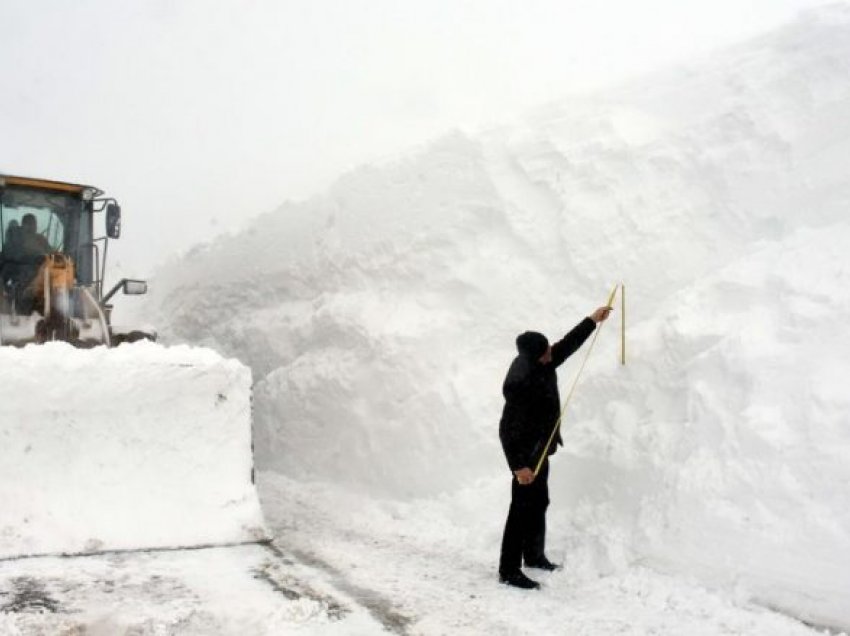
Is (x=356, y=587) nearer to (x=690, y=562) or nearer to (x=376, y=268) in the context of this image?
(x=690, y=562)

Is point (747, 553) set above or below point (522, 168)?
below

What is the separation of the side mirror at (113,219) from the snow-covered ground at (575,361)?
2.36 meters

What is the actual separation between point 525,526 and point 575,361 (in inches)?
95.9

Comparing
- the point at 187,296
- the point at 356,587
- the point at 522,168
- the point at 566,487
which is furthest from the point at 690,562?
the point at 187,296

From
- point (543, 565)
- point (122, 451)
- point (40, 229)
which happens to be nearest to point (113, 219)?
point (40, 229)

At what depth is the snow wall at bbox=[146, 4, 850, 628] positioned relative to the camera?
4328 millimetres

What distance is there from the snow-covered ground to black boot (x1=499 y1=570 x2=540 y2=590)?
69 millimetres

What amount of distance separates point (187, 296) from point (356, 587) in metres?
7.31

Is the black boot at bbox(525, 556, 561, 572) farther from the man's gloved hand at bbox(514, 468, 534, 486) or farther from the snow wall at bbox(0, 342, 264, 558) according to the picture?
the snow wall at bbox(0, 342, 264, 558)

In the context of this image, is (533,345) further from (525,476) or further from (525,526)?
(525,526)

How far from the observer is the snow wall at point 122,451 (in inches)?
172

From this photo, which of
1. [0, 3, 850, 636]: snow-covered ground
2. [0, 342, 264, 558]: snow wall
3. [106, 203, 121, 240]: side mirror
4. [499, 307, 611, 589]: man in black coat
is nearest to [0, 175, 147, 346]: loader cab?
[106, 203, 121, 240]: side mirror

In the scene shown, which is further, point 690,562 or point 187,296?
point 187,296

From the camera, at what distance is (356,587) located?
4.21m
